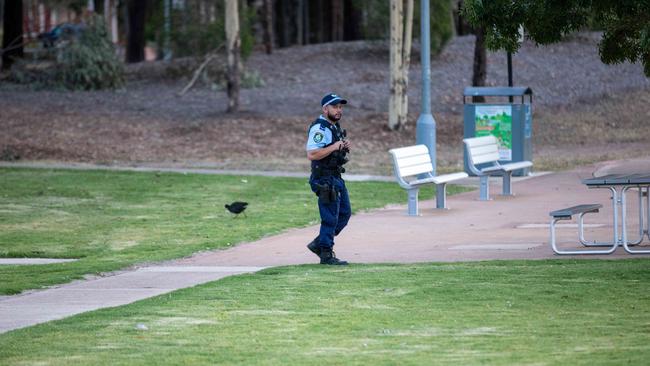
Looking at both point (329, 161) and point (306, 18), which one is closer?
point (329, 161)

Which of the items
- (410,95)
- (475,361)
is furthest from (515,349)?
(410,95)

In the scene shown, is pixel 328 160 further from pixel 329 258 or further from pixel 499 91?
pixel 499 91

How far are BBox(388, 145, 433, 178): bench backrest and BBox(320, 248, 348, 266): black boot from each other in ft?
15.9

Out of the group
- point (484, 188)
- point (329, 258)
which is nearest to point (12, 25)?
point (484, 188)

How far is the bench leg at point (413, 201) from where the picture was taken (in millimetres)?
17364

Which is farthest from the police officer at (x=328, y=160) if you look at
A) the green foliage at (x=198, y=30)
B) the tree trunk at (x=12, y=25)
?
the tree trunk at (x=12, y=25)

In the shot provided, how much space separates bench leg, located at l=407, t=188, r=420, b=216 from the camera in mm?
17364

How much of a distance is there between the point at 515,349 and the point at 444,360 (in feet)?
1.89

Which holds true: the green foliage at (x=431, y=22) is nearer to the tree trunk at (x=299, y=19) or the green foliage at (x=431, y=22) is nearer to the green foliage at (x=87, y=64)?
the green foliage at (x=87, y=64)

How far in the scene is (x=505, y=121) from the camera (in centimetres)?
2338

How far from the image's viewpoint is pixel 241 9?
1594 inches

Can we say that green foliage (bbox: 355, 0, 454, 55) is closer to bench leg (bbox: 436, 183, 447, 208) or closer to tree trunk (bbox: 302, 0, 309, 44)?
tree trunk (bbox: 302, 0, 309, 44)

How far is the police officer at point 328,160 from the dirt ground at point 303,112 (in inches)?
523

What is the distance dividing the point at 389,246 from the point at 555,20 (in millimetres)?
3688
